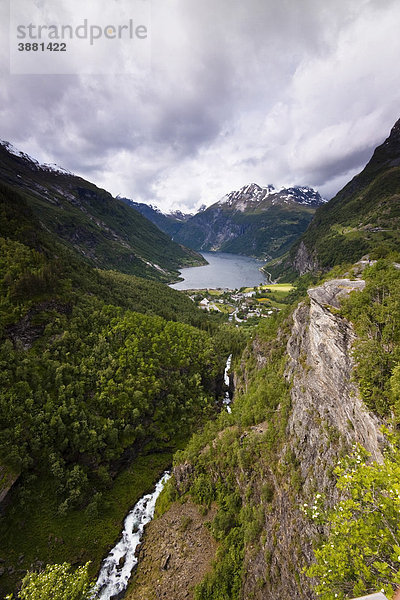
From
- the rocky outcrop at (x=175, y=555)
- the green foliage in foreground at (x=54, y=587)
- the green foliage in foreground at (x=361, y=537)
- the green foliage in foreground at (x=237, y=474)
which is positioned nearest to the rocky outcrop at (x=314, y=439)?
the green foliage in foreground at (x=237, y=474)

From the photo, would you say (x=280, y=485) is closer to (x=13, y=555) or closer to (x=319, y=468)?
(x=319, y=468)

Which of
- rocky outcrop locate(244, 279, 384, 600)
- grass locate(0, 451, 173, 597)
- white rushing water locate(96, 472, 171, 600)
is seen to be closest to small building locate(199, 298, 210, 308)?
white rushing water locate(96, 472, 171, 600)

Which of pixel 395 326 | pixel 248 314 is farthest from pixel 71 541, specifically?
pixel 248 314

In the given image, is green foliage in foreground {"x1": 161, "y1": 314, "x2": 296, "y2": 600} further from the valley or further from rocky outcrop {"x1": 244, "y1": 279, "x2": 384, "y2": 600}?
rocky outcrop {"x1": 244, "y1": 279, "x2": 384, "y2": 600}

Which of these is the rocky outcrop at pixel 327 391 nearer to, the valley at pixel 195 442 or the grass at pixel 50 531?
the valley at pixel 195 442

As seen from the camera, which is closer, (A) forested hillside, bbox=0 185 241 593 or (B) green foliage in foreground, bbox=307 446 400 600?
(B) green foliage in foreground, bbox=307 446 400 600

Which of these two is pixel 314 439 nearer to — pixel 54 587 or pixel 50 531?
pixel 54 587
